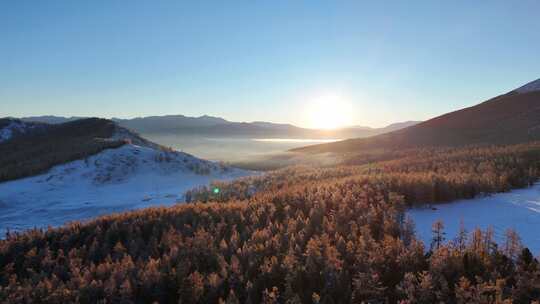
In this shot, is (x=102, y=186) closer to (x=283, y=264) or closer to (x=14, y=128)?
(x=283, y=264)

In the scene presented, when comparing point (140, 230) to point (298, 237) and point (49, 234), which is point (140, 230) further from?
point (298, 237)

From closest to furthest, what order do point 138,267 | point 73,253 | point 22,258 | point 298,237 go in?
point 138,267 < point 298,237 < point 73,253 < point 22,258

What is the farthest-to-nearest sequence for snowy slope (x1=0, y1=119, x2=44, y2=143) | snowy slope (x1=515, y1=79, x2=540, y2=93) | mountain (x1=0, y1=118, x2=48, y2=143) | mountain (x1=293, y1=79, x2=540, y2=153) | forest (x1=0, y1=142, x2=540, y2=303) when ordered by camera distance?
snowy slope (x1=515, y1=79, x2=540, y2=93) < mountain (x1=0, y1=118, x2=48, y2=143) < snowy slope (x1=0, y1=119, x2=44, y2=143) < mountain (x1=293, y1=79, x2=540, y2=153) < forest (x1=0, y1=142, x2=540, y2=303)

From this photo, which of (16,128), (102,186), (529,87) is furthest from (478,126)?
(16,128)

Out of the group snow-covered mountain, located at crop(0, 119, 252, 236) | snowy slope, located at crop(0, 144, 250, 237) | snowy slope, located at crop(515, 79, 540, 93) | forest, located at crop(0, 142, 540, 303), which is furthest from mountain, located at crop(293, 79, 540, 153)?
forest, located at crop(0, 142, 540, 303)

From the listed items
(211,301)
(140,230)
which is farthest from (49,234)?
(211,301)

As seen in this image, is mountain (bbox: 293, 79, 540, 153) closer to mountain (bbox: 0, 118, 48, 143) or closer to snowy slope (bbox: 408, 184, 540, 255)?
snowy slope (bbox: 408, 184, 540, 255)
